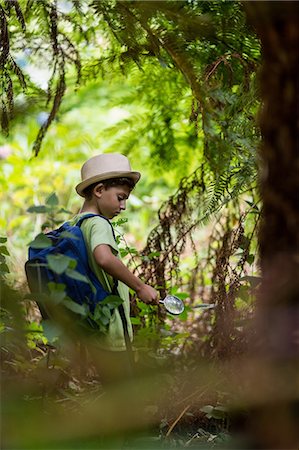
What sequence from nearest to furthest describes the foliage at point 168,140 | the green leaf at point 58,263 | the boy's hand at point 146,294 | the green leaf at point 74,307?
the green leaf at point 58,263
the green leaf at point 74,307
the boy's hand at point 146,294
the foliage at point 168,140

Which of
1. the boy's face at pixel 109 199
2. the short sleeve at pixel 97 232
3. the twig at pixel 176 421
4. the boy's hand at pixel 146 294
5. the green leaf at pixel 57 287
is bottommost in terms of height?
the twig at pixel 176 421

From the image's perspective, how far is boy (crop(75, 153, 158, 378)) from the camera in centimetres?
213

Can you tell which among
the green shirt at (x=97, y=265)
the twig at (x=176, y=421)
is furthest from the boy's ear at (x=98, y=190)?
the twig at (x=176, y=421)

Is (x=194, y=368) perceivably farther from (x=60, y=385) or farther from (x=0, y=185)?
(x=0, y=185)

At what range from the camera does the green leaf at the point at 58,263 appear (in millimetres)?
1681

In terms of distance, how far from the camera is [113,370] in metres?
2.31

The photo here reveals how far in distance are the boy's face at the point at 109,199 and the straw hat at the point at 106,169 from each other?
0.13 ft

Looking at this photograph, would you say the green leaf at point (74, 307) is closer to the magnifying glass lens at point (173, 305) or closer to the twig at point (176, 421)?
the magnifying glass lens at point (173, 305)

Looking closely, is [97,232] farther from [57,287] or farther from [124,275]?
[57,287]

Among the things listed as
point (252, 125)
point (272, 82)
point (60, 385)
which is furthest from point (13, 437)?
point (252, 125)

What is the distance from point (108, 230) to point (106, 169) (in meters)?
0.28

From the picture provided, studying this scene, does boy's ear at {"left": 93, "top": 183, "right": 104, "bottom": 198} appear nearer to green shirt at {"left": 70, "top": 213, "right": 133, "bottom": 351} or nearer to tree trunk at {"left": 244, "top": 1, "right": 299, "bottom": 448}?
green shirt at {"left": 70, "top": 213, "right": 133, "bottom": 351}

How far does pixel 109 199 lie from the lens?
7.97 ft

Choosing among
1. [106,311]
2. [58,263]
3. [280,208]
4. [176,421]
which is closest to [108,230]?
[106,311]
